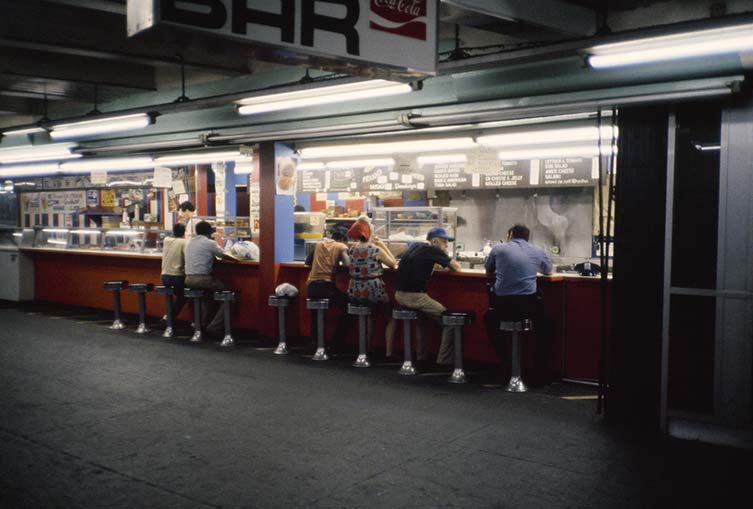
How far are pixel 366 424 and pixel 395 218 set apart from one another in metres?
5.52

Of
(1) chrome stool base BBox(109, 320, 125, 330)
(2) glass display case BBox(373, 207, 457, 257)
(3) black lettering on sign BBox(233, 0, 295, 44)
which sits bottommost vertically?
(1) chrome stool base BBox(109, 320, 125, 330)

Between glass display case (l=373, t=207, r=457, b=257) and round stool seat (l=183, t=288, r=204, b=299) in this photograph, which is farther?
glass display case (l=373, t=207, r=457, b=257)

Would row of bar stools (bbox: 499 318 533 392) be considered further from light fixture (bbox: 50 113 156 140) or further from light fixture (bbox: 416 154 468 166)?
light fixture (bbox: 50 113 156 140)

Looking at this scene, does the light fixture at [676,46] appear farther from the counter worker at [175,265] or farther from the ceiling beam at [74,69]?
the counter worker at [175,265]

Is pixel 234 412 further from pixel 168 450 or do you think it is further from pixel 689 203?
pixel 689 203

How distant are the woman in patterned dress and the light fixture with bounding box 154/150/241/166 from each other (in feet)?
12.7

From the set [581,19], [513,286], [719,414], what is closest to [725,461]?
[719,414]

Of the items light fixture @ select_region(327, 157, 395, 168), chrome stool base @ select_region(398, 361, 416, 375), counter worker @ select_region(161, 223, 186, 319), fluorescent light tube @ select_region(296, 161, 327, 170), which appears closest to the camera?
chrome stool base @ select_region(398, 361, 416, 375)

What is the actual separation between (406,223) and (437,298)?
2459mm

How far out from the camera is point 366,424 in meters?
6.08

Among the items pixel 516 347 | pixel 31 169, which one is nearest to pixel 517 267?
pixel 516 347

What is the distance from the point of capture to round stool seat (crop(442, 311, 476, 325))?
25.3 feet

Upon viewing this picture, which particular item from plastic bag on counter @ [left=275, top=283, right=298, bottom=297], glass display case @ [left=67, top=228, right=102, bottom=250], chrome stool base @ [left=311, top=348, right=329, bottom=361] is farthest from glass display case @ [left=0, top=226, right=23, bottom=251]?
chrome stool base @ [left=311, top=348, right=329, bottom=361]

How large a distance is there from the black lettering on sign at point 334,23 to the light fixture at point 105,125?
573 centimetres
